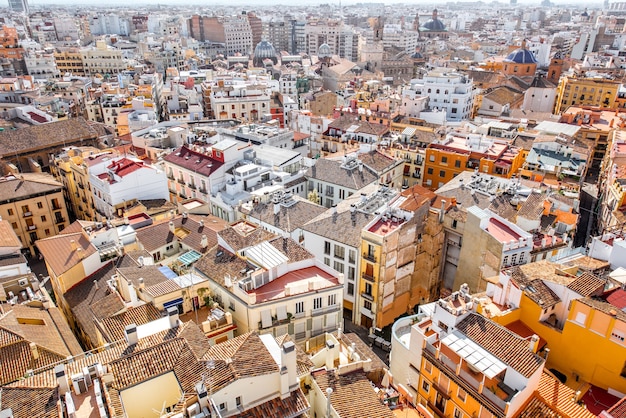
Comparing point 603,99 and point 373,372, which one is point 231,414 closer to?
point 373,372

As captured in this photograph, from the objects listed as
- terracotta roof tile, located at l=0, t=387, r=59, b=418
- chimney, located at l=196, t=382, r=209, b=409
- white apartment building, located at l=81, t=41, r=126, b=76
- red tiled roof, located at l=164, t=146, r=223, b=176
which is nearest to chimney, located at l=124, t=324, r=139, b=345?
terracotta roof tile, located at l=0, t=387, r=59, b=418

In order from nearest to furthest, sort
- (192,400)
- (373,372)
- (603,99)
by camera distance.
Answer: (192,400) → (373,372) → (603,99)

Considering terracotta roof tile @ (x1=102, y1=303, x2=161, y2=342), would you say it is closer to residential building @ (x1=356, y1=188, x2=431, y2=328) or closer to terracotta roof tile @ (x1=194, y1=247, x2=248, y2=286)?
terracotta roof tile @ (x1=194, y1=247, x2=248, y2=286)

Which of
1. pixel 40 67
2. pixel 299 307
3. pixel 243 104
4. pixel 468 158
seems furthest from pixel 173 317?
pixel 40 67

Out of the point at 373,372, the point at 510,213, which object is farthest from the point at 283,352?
the point at 510,213

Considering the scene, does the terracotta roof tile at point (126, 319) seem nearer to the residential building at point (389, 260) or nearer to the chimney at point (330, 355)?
the chimney at point (330, 355)
